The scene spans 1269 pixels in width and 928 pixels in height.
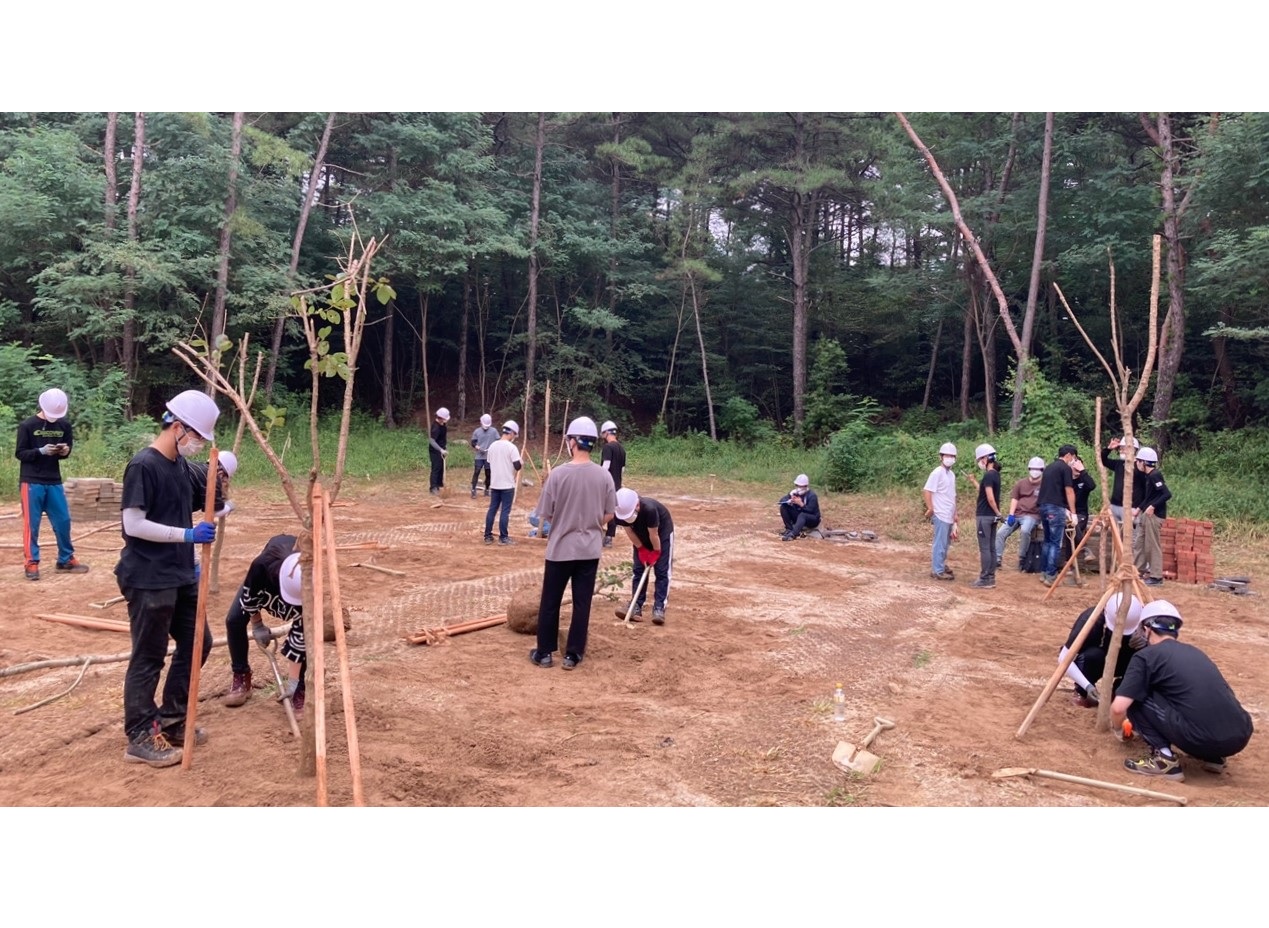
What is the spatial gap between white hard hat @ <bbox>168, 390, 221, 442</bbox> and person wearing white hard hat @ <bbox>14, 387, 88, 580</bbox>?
4893 millimetres

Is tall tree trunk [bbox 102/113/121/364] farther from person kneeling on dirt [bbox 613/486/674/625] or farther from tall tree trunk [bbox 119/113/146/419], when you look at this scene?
person kneeling on dirt [bbox 613/486/674/625]

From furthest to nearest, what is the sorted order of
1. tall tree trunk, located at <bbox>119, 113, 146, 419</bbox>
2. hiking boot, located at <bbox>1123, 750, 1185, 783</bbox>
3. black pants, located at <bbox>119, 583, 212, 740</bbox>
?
1. tall tree trunk, located at <bbox>119, 113, 146, 419</bbox>
2. hiking boot, located at <bbox>1123, 750, 1185, 783</bbox>
3. black pants, located at <bbox>119, 583, 212, 740</bbox>

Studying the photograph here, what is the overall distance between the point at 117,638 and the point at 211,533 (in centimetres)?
329

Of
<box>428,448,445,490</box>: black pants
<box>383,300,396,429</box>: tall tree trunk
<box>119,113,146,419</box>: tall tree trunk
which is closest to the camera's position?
<box>428,448,445,490</box>: black pants

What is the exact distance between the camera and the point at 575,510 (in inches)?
254

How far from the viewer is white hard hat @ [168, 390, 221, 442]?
449cm

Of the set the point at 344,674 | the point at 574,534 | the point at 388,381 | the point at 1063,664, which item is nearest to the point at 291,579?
the point at 344,674

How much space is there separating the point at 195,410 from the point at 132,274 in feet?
59.3

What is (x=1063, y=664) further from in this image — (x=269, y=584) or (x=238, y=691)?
(x=238, y=691)

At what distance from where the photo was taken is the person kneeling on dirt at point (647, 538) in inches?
289

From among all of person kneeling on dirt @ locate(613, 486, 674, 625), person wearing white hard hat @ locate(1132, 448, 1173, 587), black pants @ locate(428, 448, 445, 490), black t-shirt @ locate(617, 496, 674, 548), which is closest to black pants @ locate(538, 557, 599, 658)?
person kneeling on dirt @ locate(613, 486, 674, 625)

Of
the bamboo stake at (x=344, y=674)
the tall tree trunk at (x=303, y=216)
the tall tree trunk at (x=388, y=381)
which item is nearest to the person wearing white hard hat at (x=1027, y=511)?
the bamboo stake at (x=344, y=674)

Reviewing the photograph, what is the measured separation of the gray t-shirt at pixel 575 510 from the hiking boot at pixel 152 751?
8.79 ft

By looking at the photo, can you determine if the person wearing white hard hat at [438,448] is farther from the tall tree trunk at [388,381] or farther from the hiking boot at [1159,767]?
the hiking boot at [1159,767]
